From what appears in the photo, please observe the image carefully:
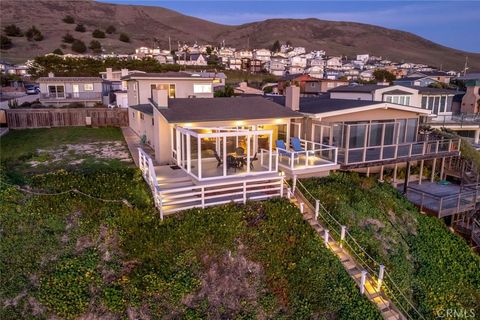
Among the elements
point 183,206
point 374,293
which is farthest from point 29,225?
point 374,293

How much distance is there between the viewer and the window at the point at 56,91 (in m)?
35.5

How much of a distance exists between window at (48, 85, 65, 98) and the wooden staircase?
32.1 m

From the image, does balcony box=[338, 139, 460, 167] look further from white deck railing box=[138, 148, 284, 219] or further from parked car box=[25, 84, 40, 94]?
parked car box=[25, 84, 40, 94]

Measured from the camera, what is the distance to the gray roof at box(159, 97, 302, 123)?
15230 millimetres

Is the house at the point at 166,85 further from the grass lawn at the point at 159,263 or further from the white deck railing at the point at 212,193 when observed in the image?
the grass lawn at the point at 159,263

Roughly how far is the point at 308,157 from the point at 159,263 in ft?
29.8

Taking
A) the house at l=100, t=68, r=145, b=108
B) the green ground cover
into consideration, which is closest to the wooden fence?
the house at l=100, t=68, r=145, b=108

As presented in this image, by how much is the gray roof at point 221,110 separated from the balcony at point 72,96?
23.5m

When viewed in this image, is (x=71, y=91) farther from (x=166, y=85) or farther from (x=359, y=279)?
(x=359, y=279)

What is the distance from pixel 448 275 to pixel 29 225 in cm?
1508

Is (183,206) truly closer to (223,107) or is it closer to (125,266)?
(125,266)

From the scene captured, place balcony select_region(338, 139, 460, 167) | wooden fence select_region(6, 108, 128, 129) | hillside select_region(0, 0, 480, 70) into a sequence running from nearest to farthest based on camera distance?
balcony select_region(338, 139, 460, 167) → wooden fence select_region(6, 108, 128, 129) → hillside select_region(0, 0, 480, 70)

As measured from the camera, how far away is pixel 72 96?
36.3 meters

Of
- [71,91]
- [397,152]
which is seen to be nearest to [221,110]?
[397,152]
